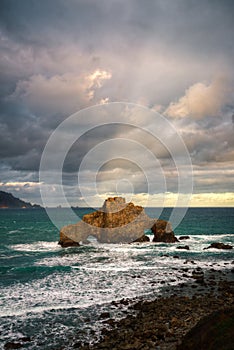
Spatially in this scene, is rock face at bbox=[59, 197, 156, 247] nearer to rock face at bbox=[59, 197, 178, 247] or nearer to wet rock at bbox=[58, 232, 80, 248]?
rock face at bbox=[59, 197, 178, 247]

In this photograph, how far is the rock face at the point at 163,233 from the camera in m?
65.2

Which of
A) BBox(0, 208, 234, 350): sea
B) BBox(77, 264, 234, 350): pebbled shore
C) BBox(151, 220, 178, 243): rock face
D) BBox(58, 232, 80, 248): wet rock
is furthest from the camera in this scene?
BBox(151, 220, 178, 243): rock face

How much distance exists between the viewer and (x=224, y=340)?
11.7 meters

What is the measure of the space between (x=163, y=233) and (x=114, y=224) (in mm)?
12411

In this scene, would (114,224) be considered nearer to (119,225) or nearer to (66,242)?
(119,225)

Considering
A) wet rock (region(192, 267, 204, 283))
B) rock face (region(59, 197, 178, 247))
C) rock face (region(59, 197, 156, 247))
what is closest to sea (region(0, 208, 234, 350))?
wet rock (region(192, 267, 204, 283))

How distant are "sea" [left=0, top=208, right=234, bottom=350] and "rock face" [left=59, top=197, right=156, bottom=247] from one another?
8.91 meters

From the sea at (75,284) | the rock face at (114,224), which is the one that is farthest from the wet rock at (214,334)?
the rock face at (114,224)

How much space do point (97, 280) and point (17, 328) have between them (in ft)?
45.2

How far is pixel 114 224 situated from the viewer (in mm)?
66375

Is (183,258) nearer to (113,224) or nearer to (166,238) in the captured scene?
(166,238)

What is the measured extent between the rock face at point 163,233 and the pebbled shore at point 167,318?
34207 mm

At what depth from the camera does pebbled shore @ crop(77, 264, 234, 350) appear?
663 inches

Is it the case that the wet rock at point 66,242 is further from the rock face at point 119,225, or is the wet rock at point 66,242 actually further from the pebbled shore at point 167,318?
the pebbled shore at point 167,318
